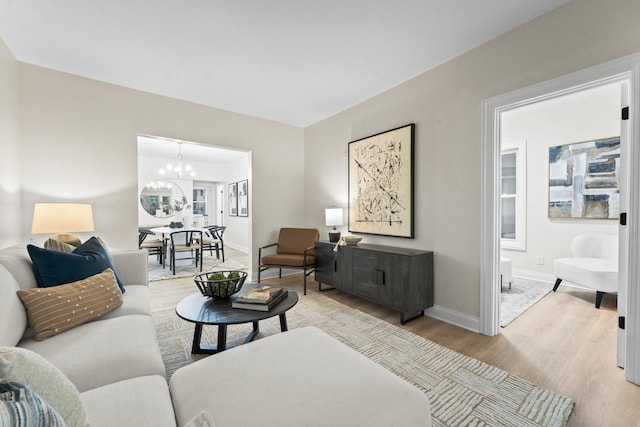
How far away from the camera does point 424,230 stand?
10.0ft

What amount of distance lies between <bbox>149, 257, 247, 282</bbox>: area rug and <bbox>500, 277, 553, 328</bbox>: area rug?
13.4ft

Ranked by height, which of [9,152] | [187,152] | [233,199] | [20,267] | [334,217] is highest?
Result: [187,152]

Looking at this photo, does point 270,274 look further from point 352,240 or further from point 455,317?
point 455,317

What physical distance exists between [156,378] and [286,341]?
0.57m

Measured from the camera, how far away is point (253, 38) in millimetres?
2463

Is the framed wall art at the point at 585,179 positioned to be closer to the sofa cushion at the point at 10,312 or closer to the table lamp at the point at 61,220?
the sofa cushion at the point at 10,312

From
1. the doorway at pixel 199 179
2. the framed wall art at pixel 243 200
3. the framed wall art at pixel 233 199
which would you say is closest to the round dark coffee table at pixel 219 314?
the doorway at pixel 199 179

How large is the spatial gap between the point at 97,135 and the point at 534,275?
20.4ft

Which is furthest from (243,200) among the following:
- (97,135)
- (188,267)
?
(97,135)

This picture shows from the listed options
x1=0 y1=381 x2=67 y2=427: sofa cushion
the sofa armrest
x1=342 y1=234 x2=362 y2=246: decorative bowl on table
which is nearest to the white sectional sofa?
x1=0 y1=381 x2=67 y2=427: sofa cushion

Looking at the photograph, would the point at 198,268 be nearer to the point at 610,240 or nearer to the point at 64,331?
the point at 64,331

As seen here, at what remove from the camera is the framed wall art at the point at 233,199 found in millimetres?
7859

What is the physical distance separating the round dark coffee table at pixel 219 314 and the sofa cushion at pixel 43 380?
3.24ft

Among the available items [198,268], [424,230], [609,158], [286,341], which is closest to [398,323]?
[424,230]
